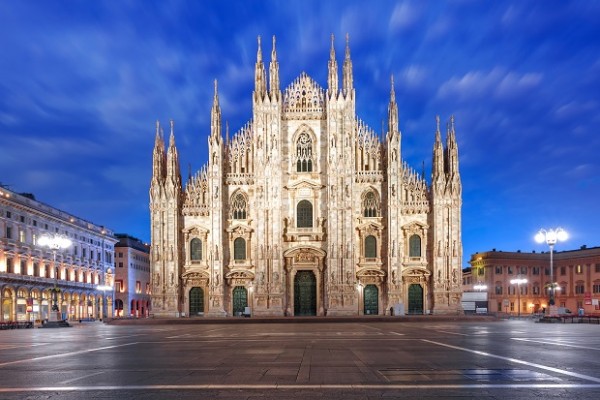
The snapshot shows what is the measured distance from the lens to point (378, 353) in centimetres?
2045

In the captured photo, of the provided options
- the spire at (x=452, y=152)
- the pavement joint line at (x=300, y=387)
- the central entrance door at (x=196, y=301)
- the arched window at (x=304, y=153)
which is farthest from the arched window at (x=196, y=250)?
the pavement joint line at (x=300, y=387)

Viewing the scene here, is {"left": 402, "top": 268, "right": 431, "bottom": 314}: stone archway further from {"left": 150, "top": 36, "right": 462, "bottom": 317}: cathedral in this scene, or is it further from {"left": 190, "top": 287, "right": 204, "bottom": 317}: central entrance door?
{"left": 190, "top": 287, "right": 204, "bottom": 317}: central entrance door

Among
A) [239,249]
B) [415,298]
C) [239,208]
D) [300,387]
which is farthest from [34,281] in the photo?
[300,387]

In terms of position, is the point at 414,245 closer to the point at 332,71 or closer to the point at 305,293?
the point at 305,293

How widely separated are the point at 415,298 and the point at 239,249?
1923cm

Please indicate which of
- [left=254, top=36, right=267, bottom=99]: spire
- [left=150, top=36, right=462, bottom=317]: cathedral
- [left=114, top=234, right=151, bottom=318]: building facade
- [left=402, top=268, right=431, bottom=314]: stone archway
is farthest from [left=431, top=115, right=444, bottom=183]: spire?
[left=114, top=234, right=151, bottom=318]: building facade

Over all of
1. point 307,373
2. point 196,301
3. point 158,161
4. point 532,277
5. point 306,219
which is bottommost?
point 532,277

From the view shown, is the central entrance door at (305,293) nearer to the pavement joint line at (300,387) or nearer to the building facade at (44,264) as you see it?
the building facade at (44,264)

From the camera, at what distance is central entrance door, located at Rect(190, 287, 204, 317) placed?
65625mm

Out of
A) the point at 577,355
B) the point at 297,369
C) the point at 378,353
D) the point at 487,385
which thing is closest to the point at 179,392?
the point at 297,369

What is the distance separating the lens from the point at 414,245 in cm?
Result: 6512

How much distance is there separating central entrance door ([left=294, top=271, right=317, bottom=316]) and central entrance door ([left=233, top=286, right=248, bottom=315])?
5.29 meters

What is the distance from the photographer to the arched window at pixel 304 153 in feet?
217

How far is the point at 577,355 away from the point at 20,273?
6659 cm
